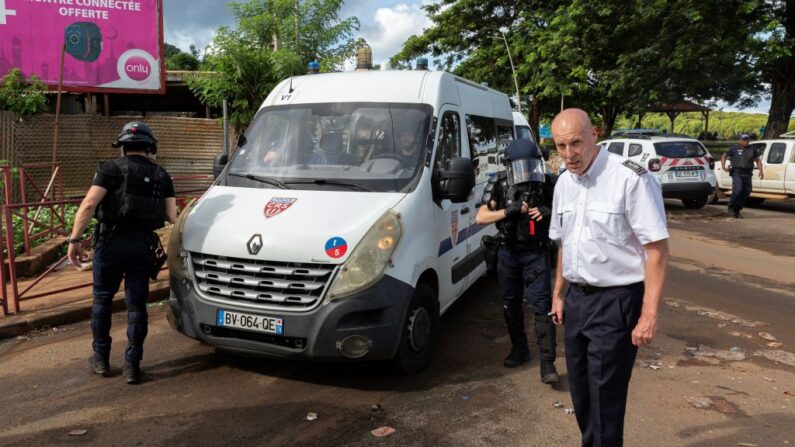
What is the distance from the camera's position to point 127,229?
408cm

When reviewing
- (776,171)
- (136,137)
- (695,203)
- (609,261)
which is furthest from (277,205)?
(776,171)

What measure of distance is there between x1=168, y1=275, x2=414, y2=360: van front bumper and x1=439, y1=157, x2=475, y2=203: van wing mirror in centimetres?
84

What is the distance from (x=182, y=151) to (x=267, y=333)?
11.2m

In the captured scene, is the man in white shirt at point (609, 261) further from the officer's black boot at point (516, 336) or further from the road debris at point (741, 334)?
the road debris at point (741, 334)

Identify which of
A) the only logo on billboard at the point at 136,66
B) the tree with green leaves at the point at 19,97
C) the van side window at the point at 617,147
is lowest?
the van side window at the point at 617,147

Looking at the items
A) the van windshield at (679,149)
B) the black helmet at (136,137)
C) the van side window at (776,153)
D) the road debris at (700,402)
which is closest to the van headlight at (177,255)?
the black helmet at (136,137)

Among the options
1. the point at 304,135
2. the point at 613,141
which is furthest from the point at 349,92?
the point at 613,141

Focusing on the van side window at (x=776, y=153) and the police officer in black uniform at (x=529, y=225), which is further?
the van side window at (x=776, y=153)

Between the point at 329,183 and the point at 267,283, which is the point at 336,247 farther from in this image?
the point at 329,183

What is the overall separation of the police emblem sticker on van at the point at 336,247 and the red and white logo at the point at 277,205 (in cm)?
53

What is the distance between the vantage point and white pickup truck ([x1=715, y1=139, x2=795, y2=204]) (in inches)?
551

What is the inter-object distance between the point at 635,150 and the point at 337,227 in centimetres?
1227

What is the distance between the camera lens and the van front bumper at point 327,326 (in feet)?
12.0

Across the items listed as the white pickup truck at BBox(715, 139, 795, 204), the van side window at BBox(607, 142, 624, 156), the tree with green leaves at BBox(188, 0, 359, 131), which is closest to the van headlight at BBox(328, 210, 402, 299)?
the tree with green leaves at BBox(188, 0, 359, 131)
